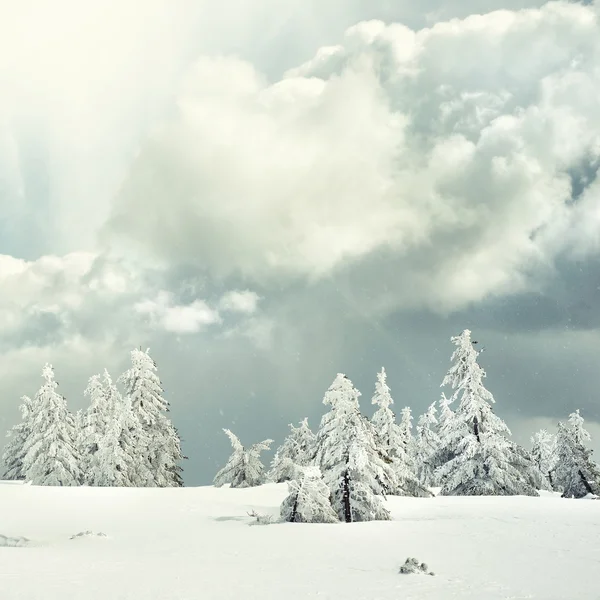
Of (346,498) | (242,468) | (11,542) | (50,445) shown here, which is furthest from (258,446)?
(11,542)

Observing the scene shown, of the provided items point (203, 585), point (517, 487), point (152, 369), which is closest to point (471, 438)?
point (517, 487)

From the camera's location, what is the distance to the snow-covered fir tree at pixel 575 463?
4328cm

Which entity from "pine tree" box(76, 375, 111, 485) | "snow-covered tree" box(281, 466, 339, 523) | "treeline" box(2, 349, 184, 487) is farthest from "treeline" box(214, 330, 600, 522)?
"pine tree" box(76, 375, 111, 485)

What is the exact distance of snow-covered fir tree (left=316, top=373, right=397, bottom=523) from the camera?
902 inches

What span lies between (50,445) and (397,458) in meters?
26.6

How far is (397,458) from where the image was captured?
129 feet

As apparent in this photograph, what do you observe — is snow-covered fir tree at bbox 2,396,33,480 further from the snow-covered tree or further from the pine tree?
the snow-covered tree

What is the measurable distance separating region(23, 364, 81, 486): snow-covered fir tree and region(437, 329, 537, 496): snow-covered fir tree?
28354 millimetres

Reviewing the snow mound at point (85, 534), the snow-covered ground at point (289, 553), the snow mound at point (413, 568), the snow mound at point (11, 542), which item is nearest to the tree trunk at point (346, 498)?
the snow-covered ground at point (289, 553)

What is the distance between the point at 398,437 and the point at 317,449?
20.3 m

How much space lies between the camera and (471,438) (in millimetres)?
36250

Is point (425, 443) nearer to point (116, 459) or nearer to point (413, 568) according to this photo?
point (116, 459)

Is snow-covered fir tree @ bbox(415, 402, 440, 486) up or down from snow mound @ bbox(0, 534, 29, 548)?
up

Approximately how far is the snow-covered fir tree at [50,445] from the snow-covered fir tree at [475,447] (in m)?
28.4
